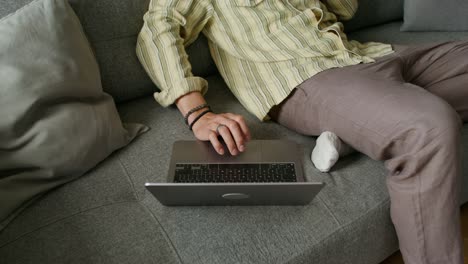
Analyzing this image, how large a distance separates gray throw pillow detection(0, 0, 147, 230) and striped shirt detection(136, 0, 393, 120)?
0.69ft

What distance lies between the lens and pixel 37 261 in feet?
2.16

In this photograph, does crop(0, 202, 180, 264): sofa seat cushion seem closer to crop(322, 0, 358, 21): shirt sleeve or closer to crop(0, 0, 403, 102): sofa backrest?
crop(0, 0, 403, 102): sofa backrest

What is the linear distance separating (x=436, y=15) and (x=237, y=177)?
50.0 inches

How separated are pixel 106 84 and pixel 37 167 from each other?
0.35 meters

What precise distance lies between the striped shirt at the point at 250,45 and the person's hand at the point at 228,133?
157 millimetres

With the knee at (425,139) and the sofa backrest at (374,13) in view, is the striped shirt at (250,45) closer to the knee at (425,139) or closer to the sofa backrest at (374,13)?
the knee at (425,139)

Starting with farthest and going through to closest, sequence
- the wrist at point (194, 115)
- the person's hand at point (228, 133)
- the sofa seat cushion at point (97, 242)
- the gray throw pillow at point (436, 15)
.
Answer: the gray throw pillow at point (436, 15) < the wrist at point (194, 115) < the person's hand at point (228, 133) < the sofa seat cushion at point (97, 242)

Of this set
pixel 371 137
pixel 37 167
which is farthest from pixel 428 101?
pixel 37 167

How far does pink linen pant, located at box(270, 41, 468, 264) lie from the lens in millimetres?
732

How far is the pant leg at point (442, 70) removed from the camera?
1025 millimetres

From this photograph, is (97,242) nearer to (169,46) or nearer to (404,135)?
(169,46)

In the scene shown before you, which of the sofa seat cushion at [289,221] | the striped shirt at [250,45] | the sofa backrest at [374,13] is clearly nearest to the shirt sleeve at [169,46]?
the striped shirt at [250,45]

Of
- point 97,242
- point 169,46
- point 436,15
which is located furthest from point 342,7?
point 97,242

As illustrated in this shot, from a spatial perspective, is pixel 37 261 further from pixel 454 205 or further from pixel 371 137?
pixel 454 205
